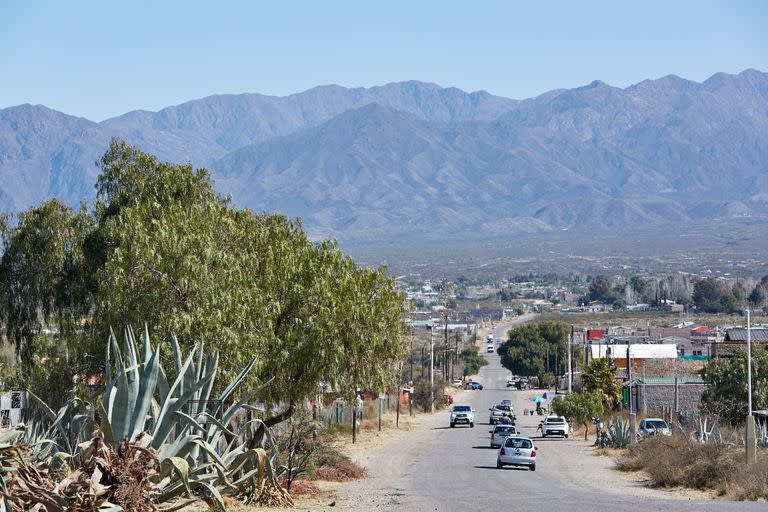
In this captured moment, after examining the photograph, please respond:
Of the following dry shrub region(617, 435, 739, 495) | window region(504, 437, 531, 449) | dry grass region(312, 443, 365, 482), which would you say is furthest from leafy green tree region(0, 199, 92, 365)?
dry shrub region(617, 435, 739, 495)

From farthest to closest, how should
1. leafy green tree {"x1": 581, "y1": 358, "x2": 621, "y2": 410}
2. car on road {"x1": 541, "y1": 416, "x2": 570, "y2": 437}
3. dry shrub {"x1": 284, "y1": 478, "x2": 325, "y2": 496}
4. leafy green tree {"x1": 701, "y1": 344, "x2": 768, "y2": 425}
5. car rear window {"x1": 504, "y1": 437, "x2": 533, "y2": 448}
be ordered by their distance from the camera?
leafy green tree {"x1": 581, "y1": 358, "x2": 621, "y2": 410}
car on road {"x1": 541, "y1": 416, "x2": 570, "y2": 437}
leafy green tree {"x1": 701, "y1": 344, "x2": 768, "y2": 425}
car rear window {"x1": 504, "y1": 437, "x2": 533, "y2": 448}
dry shrub {"x1": 284, "y1": 478, "x2": 325, "y2": 496}

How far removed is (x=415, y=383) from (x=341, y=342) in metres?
69.7

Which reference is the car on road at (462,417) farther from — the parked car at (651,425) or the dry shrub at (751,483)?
the dry shrub at (751,483)

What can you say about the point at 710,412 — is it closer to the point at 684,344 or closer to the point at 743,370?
the point at 743,370

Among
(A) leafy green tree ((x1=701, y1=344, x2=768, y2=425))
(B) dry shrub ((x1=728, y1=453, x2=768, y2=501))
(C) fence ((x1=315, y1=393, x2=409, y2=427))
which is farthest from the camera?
(C) fence ((x1=315, y1=393, x2=409, y2=427))

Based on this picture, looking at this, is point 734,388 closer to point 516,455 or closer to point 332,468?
point 516,455

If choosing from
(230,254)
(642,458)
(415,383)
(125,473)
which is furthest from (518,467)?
(415,383)

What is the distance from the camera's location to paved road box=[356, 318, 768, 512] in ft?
81.1

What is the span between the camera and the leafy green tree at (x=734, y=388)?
53.5 metres

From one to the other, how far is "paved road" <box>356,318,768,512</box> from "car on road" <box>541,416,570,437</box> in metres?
1.33

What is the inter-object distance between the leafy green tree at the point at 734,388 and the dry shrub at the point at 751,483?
23822mm

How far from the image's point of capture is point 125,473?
15781mm

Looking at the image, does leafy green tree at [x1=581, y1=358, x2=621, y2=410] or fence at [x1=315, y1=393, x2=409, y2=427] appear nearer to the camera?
fence at [x1=315, y1=393, x2=409, y2=427]

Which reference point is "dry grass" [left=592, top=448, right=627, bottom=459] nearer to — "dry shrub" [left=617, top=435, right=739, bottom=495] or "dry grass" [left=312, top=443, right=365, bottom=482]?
Answer: "dry shrub" [left=617, top=435, right=739, bottom=495]
